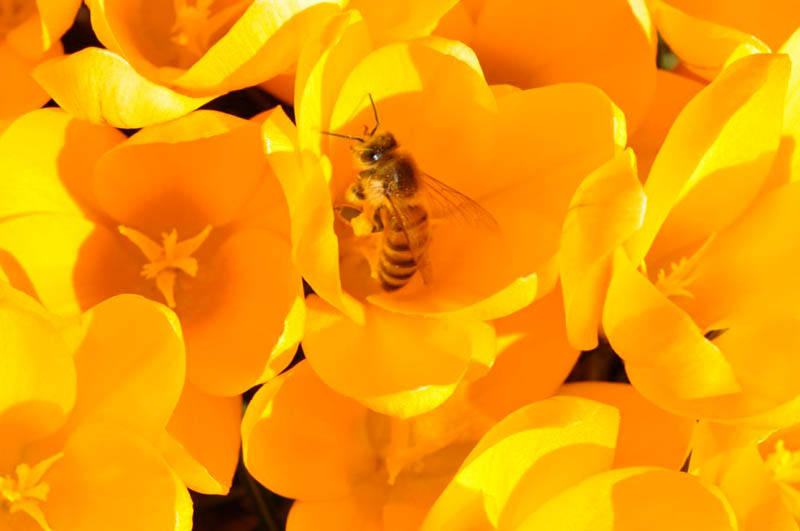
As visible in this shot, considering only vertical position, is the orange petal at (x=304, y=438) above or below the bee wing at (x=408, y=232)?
below

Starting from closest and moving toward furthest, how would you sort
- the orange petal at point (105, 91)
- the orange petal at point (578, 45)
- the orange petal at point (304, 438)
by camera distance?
the orange petal at point (105, 91)
the orange petal at point (304, 438)
the orange petal at point (578, 45)

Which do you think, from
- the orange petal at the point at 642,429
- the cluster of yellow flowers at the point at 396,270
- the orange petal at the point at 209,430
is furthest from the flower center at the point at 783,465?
the orange petal at the point at 209,430

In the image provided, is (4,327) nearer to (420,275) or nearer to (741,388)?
(420,275)

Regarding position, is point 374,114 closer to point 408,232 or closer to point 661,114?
point 408,232

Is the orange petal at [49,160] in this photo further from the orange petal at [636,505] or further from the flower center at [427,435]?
the orange petal at [636,505]

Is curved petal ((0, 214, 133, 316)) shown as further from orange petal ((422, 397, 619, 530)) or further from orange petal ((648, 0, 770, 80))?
orange petal ((648, 0, 770, 80))

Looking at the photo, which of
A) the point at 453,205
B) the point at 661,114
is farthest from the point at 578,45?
the point at 453,205

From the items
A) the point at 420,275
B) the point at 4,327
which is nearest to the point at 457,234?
the point at 420,275
